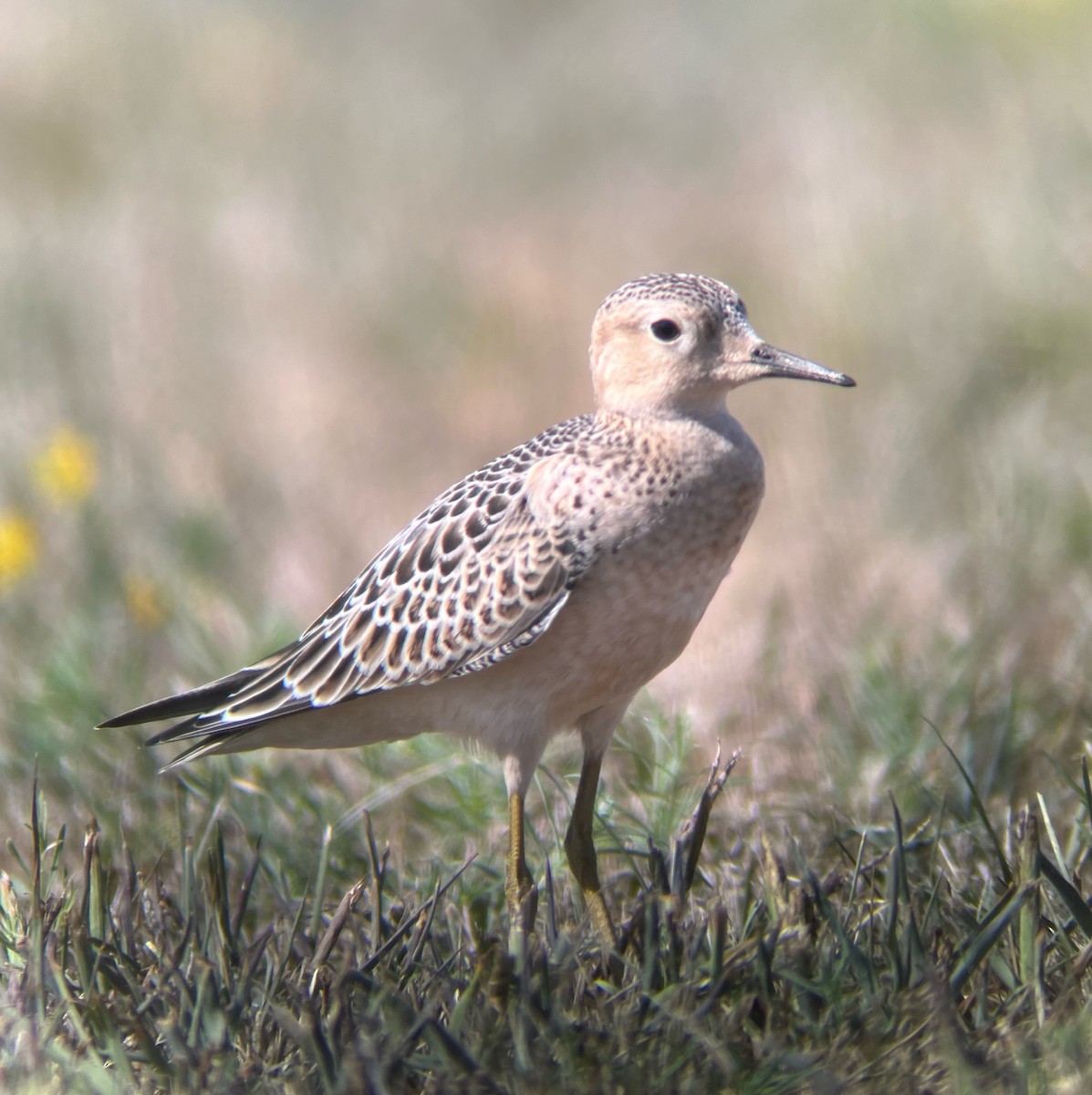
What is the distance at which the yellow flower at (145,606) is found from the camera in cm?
554

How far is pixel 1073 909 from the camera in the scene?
291 centimetres

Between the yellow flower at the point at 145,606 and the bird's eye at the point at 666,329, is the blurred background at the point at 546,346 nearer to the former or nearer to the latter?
the yellow flower at the point at 145,606

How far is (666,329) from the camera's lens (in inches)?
141

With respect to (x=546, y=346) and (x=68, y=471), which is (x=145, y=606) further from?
(x=546, y=346)

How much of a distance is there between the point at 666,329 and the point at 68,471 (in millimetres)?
3314

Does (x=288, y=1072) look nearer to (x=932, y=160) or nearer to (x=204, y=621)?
(x=204, y=621)

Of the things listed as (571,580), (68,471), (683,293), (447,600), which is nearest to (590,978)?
(571,580)

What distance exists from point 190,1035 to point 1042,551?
375 centimetres

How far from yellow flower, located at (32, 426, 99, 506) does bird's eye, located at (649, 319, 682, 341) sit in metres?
3.23

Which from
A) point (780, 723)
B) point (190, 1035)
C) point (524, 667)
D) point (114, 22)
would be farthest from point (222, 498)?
point (114, 22)

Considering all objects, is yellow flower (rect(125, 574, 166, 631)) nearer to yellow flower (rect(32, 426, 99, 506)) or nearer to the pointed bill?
yellow flower (rect(32, 426, 99, 506))

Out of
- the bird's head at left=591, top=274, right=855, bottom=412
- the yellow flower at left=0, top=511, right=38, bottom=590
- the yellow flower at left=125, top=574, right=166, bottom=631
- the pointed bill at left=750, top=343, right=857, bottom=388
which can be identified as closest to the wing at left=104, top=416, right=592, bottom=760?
the bird's head at left=591, top=274, right=855, bottom=412

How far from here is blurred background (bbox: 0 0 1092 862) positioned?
15.6ft

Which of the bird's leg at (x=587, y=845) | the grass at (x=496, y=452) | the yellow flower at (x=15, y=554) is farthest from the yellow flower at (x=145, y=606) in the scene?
the bird's leg at (x=587, y=845)
